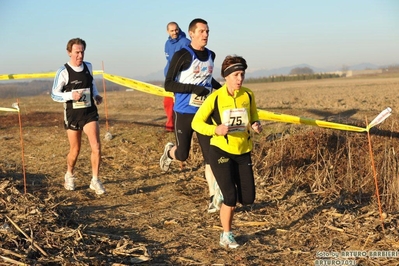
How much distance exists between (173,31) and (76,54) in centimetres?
265

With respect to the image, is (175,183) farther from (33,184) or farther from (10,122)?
(10,122)

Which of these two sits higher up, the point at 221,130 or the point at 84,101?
the point at 84,101

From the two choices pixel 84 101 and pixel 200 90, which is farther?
pixel 84 101

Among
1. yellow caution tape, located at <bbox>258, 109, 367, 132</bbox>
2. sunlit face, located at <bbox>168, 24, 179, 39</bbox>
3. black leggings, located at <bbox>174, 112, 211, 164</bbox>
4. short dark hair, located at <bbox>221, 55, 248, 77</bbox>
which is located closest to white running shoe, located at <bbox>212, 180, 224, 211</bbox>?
black leggings, located at <bbox>174, 112, 211, 164</bbox>

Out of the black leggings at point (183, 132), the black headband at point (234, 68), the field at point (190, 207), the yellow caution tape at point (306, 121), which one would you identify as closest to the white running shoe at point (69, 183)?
the field at point (190, 207)

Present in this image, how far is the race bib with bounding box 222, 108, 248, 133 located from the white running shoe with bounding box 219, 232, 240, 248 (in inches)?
42.3

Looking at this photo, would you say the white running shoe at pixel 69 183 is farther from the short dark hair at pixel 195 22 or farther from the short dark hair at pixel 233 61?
the short dark hair at pixel 233 61

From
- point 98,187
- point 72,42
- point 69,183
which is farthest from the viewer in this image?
point 69,183

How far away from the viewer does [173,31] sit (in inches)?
374

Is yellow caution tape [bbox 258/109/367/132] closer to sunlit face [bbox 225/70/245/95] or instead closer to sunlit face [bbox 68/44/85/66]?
sunlit face [bbox 225/70/245/95]

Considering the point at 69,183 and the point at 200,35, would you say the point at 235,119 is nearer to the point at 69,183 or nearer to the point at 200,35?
the point at 200,35

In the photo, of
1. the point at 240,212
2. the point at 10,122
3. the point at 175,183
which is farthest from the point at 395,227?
the point at 10,122

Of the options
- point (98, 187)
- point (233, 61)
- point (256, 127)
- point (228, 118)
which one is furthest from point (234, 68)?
point (98, 187)

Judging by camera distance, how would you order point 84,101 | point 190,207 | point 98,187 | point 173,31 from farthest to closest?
point 173,31 → point 98,187 → point 84,101 → point 190,207
